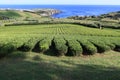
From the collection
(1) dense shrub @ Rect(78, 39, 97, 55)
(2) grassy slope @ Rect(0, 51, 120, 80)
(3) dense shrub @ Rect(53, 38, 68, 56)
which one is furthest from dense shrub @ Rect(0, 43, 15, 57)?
(1) dense shrub @ Rect(78, 39, 97, 55)

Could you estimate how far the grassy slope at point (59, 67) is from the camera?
12.5 meters

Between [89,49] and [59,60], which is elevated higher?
[89,49]

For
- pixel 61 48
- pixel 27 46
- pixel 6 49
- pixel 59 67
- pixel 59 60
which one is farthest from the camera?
pixel 27 46

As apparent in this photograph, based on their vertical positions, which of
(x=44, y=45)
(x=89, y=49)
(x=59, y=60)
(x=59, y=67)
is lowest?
(x=59, y=60)

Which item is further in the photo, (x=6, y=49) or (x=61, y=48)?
(x=61, y=48)

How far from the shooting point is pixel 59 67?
14.0 m

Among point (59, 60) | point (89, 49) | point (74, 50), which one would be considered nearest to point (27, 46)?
point (59, 60)

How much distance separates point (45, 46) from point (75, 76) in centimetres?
521

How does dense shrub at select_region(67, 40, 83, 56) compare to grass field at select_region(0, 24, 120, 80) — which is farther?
dense shrub at select_region(67, 40, 83, 56)

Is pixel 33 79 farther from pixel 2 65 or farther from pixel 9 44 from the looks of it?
pixel 9 44

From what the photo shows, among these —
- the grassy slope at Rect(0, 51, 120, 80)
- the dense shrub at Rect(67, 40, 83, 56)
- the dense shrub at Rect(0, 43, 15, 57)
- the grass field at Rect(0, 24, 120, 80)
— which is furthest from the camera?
the dense shrub at Rect(67, 40, 83, 56)

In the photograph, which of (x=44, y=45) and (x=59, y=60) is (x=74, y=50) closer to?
(x=59, y=60)

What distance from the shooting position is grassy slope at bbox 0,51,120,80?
41.1ft

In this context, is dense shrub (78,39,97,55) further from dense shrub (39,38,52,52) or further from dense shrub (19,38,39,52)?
dense shrub (19,38,39,52)
